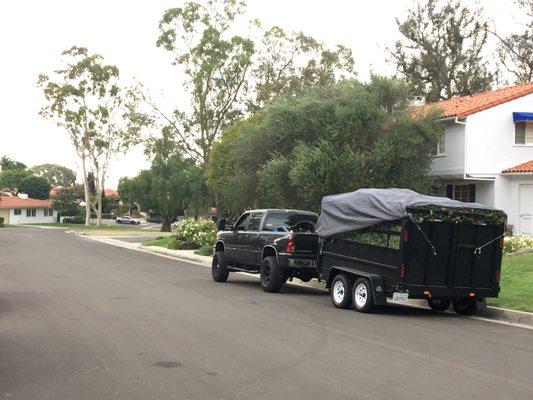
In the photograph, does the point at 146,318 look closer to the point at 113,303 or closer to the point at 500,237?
the point at 113,303

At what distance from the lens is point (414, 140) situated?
28.1m

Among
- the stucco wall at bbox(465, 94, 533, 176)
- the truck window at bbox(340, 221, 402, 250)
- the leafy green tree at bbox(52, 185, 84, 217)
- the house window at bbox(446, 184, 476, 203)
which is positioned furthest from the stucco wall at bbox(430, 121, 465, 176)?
the leafy green tree at bbox(52, 185, 84, 217)

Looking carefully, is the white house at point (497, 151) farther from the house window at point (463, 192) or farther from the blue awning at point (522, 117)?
the house window at point (463, 192)

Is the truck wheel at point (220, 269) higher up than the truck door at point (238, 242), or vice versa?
the truck door at point (238, 242)

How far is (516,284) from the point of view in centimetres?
1577

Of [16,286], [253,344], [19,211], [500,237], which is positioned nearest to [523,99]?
[500,237]

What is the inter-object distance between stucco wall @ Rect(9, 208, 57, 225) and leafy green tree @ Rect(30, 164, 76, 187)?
52207 mm

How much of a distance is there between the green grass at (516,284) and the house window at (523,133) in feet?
43.2

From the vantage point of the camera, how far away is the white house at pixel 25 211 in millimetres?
103625

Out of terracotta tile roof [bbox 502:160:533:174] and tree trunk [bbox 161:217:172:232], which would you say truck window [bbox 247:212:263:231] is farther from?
tree trunk [bbox 161:217:172:232]

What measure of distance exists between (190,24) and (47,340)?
1817 inches

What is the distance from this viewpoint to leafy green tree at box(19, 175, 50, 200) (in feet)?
380

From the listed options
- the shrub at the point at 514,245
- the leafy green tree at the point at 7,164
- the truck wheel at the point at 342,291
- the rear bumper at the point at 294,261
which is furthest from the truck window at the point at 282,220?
the leafy green tree at the point at 7,164

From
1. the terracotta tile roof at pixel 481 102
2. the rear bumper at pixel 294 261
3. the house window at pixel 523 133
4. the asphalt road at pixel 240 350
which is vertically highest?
the terracotta tile roof at pixel 481 102
